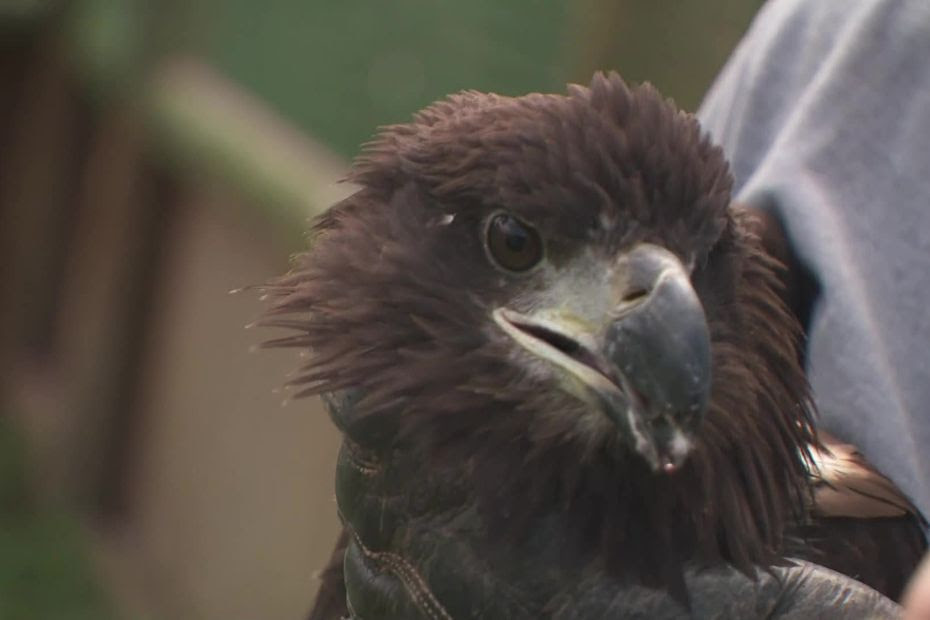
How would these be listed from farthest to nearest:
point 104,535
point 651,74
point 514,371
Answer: point 104,535
point 651,74
point 514,371

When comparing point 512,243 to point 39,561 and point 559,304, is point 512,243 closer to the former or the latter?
point 559,304

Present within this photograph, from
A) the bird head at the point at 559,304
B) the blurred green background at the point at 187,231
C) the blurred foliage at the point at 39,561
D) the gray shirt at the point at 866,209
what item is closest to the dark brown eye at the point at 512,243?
the bird head at the point at 559,304

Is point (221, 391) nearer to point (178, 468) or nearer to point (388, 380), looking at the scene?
point (178, 468)

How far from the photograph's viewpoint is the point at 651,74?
2.26 metres

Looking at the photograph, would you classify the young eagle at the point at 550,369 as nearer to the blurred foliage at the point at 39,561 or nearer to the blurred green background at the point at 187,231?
the blurred green background at the point at 187,231

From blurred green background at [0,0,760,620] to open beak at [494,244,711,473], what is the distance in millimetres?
1234

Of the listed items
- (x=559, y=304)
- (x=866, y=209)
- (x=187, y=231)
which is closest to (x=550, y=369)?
(x=559, y=304)

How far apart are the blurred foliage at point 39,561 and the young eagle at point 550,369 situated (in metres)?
2.98

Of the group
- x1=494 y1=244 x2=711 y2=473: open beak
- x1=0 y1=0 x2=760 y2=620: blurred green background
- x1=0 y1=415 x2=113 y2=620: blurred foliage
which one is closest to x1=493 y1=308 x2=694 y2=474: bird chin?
x1=494 y1=244 x2=711 y2=473: open beak

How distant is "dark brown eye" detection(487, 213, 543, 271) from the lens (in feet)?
3.59

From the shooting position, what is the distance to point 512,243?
1094 millimetres

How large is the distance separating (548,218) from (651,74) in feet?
4.06

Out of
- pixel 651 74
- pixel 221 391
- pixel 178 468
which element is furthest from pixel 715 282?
pixel 178 468

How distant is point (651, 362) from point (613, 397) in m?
0.04
